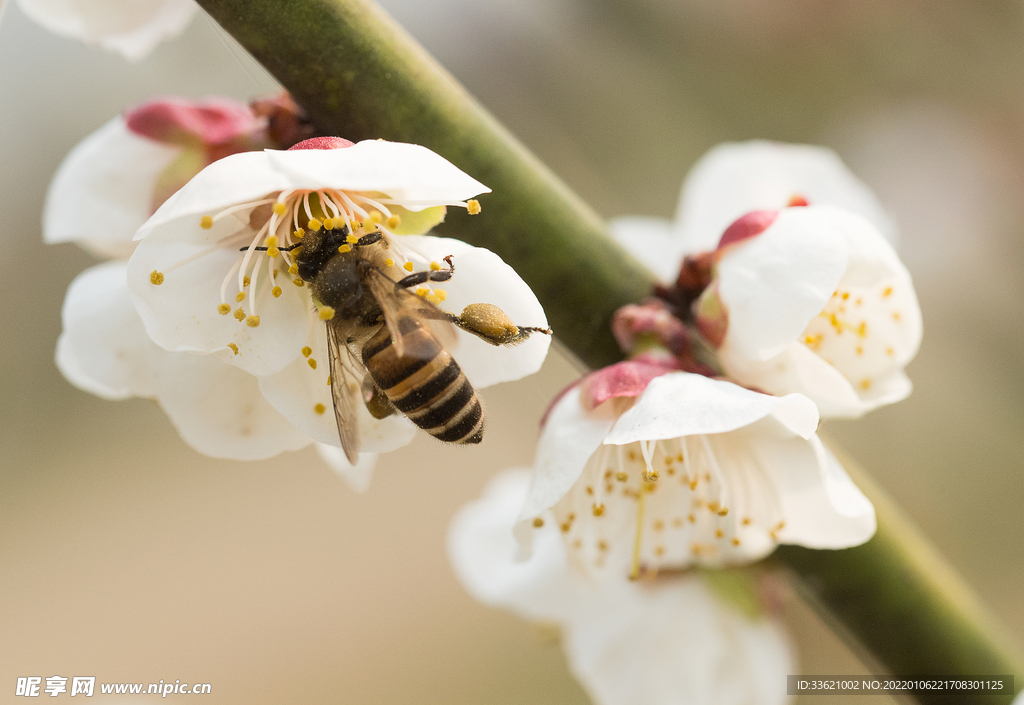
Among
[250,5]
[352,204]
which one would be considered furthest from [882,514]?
[250,5]

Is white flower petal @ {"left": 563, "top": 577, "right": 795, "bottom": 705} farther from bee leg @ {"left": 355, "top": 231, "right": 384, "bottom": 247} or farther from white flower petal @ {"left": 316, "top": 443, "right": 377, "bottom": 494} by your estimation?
bee leg @ {"left": 355, "top": 231, "right": 384, "bottom": 247}

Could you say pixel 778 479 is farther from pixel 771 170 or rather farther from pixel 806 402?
pixel 771 170

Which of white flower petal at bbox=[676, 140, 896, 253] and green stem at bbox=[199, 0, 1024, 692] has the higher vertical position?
white flower petal at bbox=[676, 140, 896, 253]

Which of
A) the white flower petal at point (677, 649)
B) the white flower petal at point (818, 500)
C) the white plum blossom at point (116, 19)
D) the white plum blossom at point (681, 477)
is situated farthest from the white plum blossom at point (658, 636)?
the white plum blossom at point (116, 19)

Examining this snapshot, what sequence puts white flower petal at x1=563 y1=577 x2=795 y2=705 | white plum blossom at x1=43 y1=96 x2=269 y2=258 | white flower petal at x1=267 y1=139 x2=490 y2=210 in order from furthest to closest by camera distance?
1. white flower petal at x1=563 y1=577 x2=795 y2=705
2. white plum blossom at x1=43 y1=96 x2=269 y2=258
3. white flower petal at x1=267 y1=139 x2=490 y2=210

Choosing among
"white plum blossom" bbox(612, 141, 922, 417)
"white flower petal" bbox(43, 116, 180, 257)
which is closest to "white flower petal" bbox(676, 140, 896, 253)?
"white plum blossom" bbox(612, 141, 922, 417)
